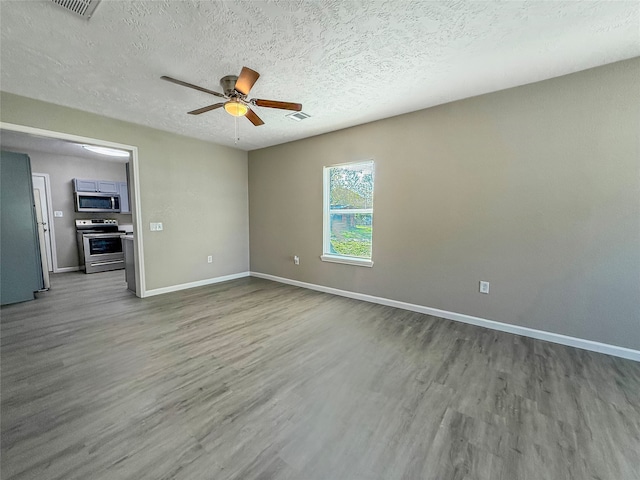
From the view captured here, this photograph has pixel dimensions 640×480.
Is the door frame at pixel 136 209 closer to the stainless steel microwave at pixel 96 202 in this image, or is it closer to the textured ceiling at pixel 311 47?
the textured ceiling at pixel 311 47

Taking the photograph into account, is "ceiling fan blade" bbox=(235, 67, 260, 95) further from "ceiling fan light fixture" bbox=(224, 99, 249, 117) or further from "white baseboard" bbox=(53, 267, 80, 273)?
"white baseboard" bbox=(53, 267, 80, 273)

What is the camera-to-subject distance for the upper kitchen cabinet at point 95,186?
5660 mm

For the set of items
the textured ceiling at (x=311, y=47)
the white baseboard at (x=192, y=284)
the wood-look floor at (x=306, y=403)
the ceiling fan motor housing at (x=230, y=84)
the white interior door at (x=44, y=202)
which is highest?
the textured ceiling at (x=311, y=47)

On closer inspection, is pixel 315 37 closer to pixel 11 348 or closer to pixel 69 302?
pixel 11 348

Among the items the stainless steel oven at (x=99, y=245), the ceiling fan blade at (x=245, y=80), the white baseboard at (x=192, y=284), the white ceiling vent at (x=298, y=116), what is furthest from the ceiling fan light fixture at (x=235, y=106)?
the stainless steel oven at (x=99, y=245)

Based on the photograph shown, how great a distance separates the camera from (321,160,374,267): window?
152 inches

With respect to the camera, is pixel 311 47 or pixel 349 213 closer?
Answer: pixel 311 47

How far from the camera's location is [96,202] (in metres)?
5.92

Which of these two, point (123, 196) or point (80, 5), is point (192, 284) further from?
point (80, 5)

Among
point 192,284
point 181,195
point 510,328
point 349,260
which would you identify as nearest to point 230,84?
point 181,195

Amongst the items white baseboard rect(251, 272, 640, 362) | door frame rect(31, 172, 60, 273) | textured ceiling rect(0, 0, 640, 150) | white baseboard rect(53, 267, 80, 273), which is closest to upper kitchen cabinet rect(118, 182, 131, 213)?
door frame rect(31, 172, 60, 273)

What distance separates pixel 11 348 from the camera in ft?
7.95

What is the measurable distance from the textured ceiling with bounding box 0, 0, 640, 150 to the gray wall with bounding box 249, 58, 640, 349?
0.33 metres

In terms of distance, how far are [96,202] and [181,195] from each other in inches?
129
